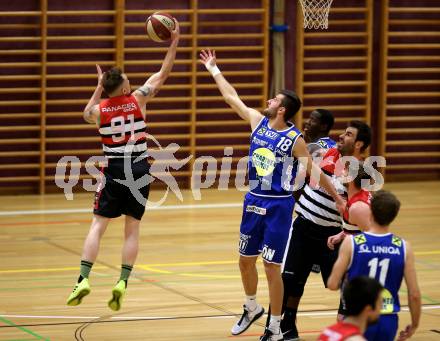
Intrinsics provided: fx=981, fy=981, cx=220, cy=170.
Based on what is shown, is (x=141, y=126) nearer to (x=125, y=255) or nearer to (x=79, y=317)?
(x=125, y=255)

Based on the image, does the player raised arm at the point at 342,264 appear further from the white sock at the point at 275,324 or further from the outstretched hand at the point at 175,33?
the outstretched hand at the point at 175,33

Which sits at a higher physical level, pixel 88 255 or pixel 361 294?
pixel 361 294

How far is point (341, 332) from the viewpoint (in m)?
5.12

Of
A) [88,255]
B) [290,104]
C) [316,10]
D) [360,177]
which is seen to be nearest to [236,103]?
[290,104]

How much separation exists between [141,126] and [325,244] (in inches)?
71.9

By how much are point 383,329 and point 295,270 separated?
2367 millimetres

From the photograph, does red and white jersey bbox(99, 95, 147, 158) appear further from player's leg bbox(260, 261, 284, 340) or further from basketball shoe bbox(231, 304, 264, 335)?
basketball shoe bbox(231, 304, 264, 335)

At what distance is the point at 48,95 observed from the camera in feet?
51.8

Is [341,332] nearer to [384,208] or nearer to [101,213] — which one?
[384,208]

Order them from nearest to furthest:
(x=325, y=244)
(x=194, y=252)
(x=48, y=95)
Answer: (x=325, y=244), (x=194, y=252), (x=48, y=95)

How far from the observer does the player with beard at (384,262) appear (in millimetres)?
5820

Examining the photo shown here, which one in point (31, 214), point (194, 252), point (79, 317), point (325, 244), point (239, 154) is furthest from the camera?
point (239, 154)

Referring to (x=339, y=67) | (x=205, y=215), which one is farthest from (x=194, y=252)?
(x=339, y=67)

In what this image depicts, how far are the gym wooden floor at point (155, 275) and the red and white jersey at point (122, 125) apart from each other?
61.1 inches
